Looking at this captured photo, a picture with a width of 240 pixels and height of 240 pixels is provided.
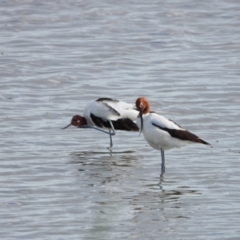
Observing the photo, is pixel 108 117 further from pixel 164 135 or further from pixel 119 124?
pixel 164 135

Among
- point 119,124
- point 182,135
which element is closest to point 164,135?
point 182,135

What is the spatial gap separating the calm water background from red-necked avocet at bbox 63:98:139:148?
0.16 m

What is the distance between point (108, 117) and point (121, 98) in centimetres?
182

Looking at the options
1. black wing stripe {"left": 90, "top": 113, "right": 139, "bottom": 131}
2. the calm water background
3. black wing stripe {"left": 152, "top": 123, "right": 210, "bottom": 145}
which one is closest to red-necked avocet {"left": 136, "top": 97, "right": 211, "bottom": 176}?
black wing stripe {"left": 152, "top": 123, "right": 210, "bottom": 145}

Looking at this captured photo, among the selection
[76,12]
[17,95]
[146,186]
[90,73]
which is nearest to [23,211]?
[146,186]

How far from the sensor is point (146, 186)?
8516mm

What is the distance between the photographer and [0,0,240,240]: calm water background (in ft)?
24.2

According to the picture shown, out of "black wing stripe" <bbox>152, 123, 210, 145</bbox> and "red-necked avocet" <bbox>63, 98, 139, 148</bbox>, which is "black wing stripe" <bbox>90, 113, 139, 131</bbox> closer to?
"red-necked avocet" <bbox>63, 98, 139, 148</bbox>

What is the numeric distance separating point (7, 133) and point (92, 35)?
23.5 ft

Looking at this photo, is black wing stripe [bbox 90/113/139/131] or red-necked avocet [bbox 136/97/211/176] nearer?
red-necked avocet [bbox 136/97/211/176]

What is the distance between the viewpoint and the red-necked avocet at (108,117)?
35.4ft

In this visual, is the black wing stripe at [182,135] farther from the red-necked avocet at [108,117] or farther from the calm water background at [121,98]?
the red-necked avocet at [108,117]

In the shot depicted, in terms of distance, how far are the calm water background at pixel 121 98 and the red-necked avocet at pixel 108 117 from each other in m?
0.16

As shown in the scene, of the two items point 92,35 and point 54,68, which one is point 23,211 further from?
point 92,35
